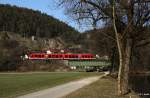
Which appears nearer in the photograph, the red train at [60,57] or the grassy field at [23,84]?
the grassy field at [23,84]

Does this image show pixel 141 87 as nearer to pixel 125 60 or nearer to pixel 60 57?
pixel 125 60

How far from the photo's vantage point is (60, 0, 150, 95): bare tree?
25.5 meters

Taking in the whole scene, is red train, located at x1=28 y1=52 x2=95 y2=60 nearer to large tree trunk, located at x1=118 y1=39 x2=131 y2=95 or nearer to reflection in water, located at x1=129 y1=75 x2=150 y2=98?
reflection in water, located at x1=129 y1=75 x2=150 y2=98

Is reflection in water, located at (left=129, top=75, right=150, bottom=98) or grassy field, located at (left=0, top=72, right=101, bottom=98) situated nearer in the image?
grassy field, located at (left=0, top=72, right=101, bottom=98)

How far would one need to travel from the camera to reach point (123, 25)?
28.0 m

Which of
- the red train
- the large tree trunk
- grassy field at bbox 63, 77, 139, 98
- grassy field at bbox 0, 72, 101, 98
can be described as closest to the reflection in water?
grassy field at bbox 63, 77, 139, 98

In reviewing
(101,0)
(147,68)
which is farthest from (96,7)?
(147,68)

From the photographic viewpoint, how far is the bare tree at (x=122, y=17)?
25516mm

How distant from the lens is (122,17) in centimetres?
2755

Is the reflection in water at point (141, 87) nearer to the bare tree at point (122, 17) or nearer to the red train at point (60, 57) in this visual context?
the bare tree at point (122, 17)

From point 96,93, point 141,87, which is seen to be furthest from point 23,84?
point 96,93

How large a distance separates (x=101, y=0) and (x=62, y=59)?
126714mm

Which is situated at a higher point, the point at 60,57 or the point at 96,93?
the point at 60,57

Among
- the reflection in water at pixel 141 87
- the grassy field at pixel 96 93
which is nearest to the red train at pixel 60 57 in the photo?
the reflection in water at pixel 141 87
